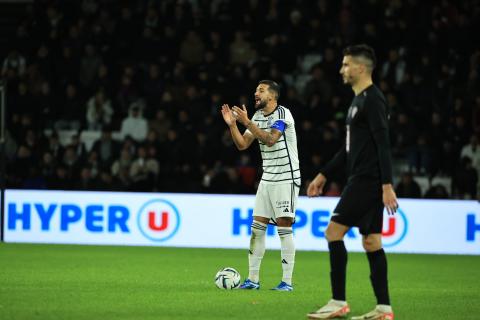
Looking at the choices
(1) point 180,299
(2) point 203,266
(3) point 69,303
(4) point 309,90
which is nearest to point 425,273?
(2) point 203,266

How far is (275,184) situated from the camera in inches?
383

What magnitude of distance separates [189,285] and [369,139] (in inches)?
141

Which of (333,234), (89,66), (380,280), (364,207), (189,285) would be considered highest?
(89,66)

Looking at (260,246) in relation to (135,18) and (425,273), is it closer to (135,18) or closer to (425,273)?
(425,273)

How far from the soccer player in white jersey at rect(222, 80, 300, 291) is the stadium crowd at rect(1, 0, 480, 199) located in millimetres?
6909

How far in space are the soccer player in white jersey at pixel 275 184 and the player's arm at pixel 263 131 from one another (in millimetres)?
89

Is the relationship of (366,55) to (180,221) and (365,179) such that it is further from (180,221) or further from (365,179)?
(180,221)

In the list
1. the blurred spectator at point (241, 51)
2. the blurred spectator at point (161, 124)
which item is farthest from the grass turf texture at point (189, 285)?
the blurred spectator at point (241, 51)

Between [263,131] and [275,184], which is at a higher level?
[263,131]

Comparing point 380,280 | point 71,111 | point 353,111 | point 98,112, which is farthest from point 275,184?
point 71,111

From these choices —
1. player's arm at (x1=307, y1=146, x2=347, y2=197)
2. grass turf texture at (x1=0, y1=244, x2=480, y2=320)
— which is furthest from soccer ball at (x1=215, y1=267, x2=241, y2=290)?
player's arm at (x1=307, y1=146, x2=347, y2=197)

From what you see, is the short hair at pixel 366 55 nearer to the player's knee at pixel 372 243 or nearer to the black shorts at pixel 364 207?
the black shorts at pixel 364 207

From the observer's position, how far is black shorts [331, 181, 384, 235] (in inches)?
282

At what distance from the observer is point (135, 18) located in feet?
66.9
